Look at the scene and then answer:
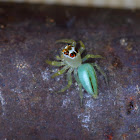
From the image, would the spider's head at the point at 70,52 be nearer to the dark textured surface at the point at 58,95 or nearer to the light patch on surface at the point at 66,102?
the dark textured surface at the point at 58,95

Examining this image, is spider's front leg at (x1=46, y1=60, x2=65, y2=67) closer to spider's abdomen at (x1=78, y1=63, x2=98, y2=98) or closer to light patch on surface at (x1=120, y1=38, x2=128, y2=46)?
spider's abdomen at (x1=78, y1=63, x2=98, y2=98)

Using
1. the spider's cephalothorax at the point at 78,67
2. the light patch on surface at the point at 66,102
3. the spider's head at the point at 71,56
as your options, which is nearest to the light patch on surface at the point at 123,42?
the spider's cephalothorax at the point at 78,67

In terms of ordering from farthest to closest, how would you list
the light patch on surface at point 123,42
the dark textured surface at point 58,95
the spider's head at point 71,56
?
1. the spider's head at point 71,56
2. the light patch on surface at point 123,42
3. the dark textured surface at point 58,95

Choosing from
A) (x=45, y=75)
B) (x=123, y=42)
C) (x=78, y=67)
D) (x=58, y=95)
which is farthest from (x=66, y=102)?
(x=123, y=42)

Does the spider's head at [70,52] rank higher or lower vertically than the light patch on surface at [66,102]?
higher

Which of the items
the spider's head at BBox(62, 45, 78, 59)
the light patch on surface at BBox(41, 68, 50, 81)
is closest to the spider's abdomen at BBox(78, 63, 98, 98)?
the spider's head at BBox(62, 45, 78, 59)

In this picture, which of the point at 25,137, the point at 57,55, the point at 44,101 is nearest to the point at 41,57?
the point at 57,55

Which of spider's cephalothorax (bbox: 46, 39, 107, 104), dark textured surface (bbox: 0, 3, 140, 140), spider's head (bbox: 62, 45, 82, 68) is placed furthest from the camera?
spider's head (bbox: 62, 45, 82, 68)
